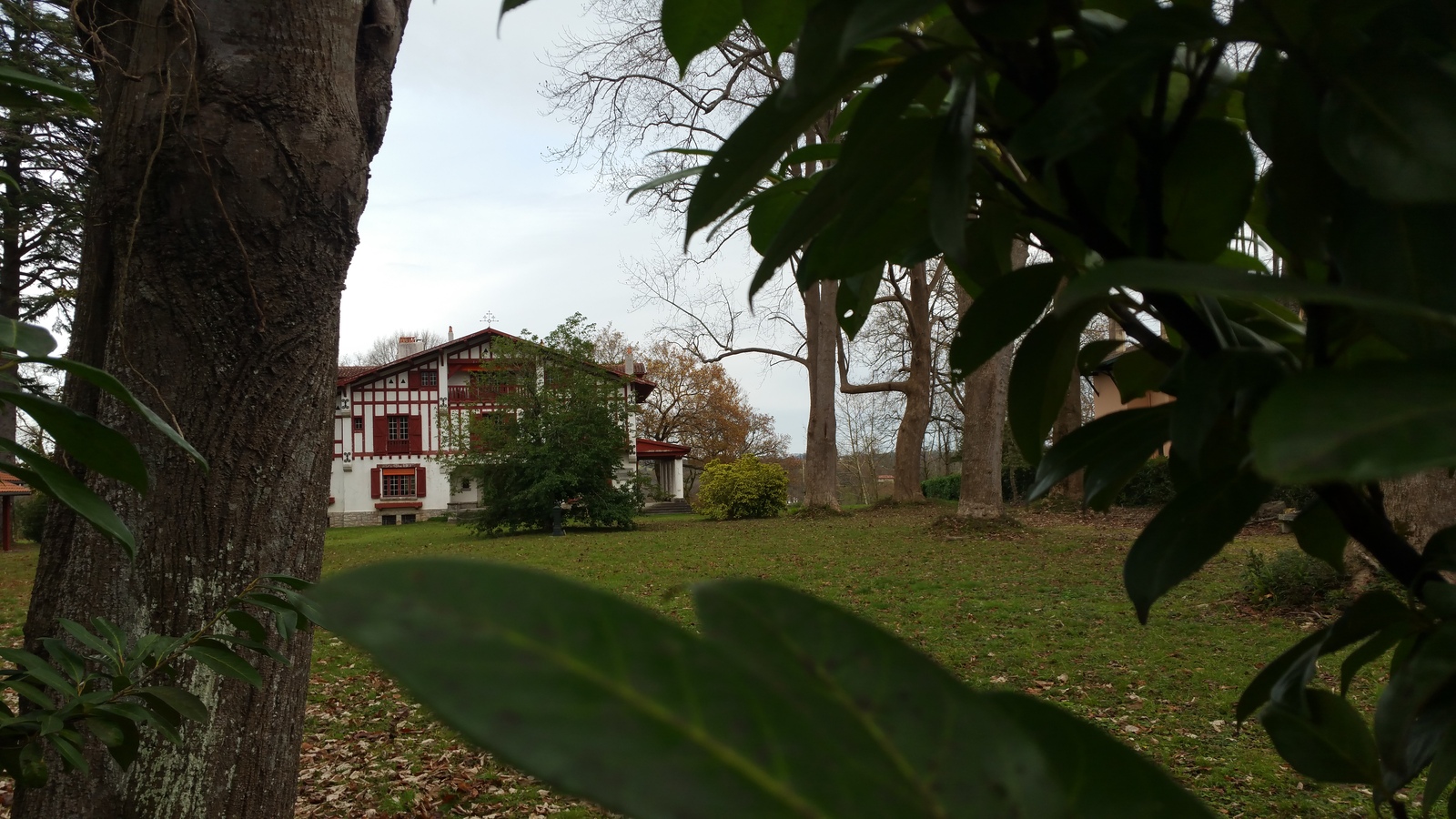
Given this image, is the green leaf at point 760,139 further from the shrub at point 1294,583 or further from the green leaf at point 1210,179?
the shrub at point 1294,583

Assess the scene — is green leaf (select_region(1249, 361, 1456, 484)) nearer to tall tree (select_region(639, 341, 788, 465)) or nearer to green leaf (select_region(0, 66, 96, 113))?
green leaf (select_region(0, 66, 96, 113))

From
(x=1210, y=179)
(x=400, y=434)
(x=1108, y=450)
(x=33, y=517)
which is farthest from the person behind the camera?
(x=400, y=434)

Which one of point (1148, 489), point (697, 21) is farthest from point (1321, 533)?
point (1148, 489)

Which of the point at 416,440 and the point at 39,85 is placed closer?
the point at 39,85

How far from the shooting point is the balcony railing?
19.3 metres

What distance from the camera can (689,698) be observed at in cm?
16

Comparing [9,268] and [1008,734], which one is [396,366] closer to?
[9,268]

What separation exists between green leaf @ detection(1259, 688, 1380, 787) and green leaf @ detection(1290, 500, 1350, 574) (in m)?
0.12

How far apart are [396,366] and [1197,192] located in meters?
28.8

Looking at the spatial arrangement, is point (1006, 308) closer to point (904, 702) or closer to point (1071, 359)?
point (1071, 359)

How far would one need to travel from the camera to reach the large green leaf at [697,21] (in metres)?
0.48

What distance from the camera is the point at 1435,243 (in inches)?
11.8

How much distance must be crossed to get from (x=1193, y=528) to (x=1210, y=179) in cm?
17

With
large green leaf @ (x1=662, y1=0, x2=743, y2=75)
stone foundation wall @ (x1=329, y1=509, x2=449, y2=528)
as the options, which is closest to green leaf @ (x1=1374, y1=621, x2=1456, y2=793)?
large green leaf @ (x1=662, y1=0, x2=743, y2=75)
